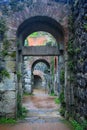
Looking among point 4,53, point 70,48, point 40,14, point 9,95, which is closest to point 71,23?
point 70,48

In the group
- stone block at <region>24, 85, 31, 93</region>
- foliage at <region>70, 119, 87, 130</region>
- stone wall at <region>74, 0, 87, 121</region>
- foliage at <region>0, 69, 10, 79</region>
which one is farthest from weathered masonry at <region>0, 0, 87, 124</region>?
stone block at <region>24, 85, 31, 93</region>

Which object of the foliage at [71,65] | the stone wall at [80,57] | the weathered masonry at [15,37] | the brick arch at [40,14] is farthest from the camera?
the brick arch at [40,14]

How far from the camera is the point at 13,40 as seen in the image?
8.35 meters

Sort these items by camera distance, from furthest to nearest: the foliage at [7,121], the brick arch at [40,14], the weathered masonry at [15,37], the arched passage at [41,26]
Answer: the arched passage at [41,26] < the brick arch at [40,14] < the weathered masonry at [15,37] < the foliage at [7,121]

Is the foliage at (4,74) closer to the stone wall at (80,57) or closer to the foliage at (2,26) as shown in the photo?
the foliage at (2,26)

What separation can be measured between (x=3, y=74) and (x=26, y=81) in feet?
39.3

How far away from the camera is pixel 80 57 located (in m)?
6.92

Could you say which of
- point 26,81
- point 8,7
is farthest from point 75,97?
point 26,81

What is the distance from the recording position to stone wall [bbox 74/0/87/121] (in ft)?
20.9

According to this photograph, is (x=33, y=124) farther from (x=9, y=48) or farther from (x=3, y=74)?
(x=9, y=48)

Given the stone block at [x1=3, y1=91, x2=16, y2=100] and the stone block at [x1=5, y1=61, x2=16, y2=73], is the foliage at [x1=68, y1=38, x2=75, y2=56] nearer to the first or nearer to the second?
the stone block at [x1=5, y1=61, x2=16, y2=73]

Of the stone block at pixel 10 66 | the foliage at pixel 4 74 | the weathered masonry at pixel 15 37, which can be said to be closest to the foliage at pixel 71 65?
the weathered masonry at pixel 15 37

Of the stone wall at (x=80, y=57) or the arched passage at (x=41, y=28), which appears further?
the arched passage at (x=41, y=28)

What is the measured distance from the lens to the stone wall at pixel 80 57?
6.38m
